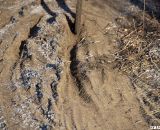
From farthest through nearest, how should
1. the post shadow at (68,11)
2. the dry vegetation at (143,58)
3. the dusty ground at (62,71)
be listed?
the post shadow at (68,11)
the dry vegetation at (143,58)
the dusty ground at (62,71)

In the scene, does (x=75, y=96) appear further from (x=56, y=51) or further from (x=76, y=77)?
(x=56, y=51)

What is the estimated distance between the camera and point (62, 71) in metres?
7.26

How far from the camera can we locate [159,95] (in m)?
6.82

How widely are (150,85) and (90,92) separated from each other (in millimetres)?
953

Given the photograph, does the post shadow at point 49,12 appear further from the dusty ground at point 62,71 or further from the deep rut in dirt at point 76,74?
the deep rut in dirt at point 76,74

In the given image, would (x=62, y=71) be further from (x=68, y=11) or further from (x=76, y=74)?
(x=68, y=11)

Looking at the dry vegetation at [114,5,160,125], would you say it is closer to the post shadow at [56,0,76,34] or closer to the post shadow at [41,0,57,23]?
the post shadow at [56,0,76,34]

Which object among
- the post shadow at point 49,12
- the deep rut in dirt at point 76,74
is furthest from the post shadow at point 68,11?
the deep rut in dirt at point 76,74

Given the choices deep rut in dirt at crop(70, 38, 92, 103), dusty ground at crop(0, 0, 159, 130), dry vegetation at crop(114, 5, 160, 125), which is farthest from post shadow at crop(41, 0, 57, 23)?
dry vegetation at crop(114, 5, 160, 125)

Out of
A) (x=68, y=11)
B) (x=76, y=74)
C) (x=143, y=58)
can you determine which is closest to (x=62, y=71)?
(x=76, y=74)

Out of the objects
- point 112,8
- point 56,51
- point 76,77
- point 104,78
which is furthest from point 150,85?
point 112,8

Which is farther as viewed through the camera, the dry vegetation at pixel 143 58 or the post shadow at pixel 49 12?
the post shadow at pixel 49 12

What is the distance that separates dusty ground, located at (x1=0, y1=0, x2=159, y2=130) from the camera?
650 cm

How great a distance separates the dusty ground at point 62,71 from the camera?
650 cm
